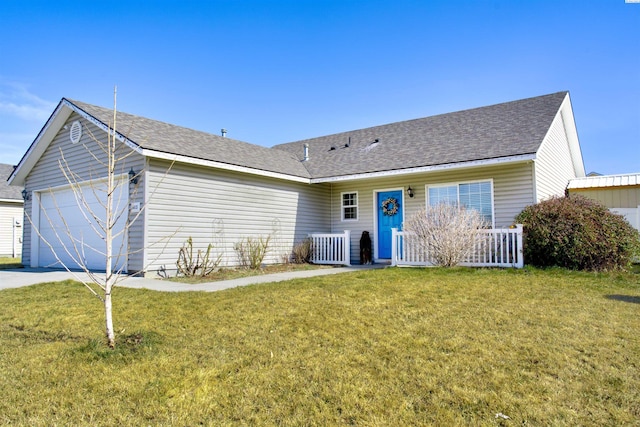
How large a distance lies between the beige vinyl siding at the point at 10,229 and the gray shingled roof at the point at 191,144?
13.0 metres

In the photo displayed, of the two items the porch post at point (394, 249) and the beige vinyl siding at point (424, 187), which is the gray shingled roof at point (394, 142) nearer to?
the beige vinyl siding at point (424, 187)

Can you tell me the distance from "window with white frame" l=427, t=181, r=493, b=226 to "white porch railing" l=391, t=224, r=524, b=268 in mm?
1312

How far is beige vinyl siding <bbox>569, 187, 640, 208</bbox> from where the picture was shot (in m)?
11.9

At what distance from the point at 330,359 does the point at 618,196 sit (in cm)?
1273

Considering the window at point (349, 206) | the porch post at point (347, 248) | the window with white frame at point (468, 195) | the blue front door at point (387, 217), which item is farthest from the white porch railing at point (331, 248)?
the window with white frame at point (468, 195)

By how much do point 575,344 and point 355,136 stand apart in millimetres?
12887

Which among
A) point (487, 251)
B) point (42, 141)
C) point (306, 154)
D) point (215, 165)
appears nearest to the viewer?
point (487, 251)

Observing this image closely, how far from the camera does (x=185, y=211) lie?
32.0ft

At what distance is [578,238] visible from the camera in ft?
27.6

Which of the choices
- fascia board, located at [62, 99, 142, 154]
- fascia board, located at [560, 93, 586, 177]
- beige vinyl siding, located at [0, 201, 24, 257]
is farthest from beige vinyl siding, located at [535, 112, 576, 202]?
beige vinyl siding, located at [0, 201, 24, 257]

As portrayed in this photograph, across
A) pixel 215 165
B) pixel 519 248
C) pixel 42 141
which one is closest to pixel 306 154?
pixel 215 165

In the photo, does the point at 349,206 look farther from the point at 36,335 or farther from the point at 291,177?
the point at 36,335

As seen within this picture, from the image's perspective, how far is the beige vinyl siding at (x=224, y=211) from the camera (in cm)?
921

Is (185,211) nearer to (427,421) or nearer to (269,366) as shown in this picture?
(269,366)
